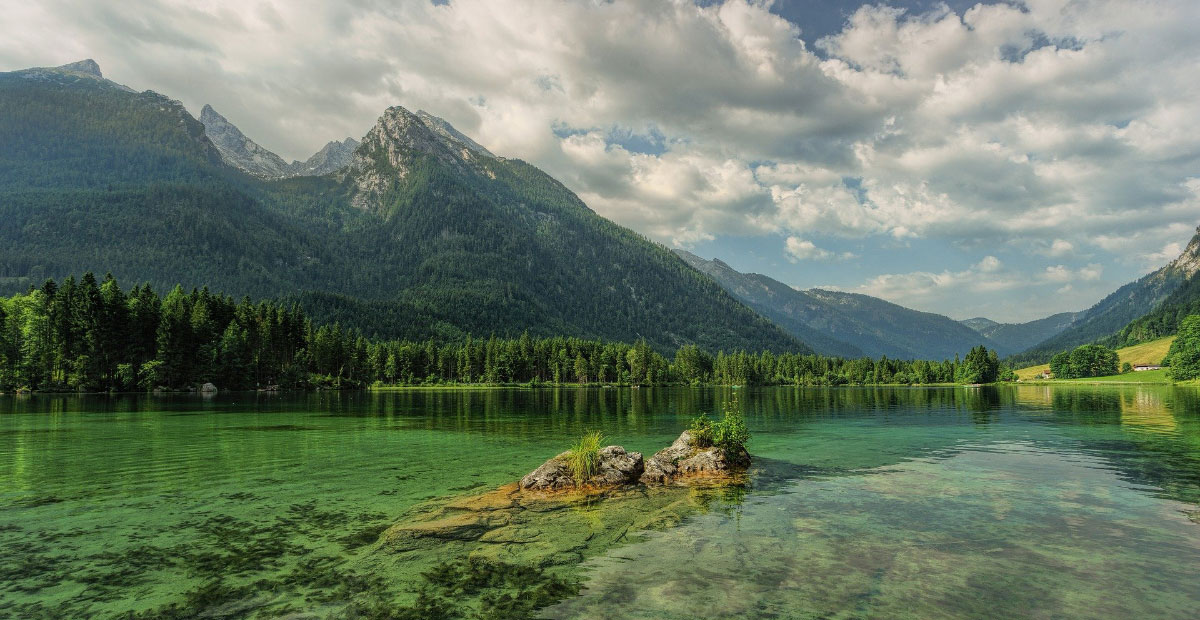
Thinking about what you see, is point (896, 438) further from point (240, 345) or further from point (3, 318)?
point (3, 318)

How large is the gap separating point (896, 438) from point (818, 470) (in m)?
23.3

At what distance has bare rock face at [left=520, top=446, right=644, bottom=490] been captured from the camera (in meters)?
25.3

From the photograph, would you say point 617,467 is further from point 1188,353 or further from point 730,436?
point 1188,353

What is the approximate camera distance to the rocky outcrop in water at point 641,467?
25656mm

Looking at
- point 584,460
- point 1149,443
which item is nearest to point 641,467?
point 584,460

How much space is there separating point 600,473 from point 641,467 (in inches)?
119

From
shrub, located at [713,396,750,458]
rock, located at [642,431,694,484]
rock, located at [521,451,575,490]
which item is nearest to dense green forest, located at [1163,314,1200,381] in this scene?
shrub, located at [713,396,750,458]

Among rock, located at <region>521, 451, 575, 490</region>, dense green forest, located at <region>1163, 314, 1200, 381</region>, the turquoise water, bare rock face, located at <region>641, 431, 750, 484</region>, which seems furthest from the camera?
dense green forest, located at <region>1163, 314, 1200, 381</region>

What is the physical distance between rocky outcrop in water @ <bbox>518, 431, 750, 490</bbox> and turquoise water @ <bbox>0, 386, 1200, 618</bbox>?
6.67 feet

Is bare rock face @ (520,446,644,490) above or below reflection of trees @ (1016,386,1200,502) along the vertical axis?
above

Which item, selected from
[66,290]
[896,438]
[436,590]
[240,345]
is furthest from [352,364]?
[436,590]

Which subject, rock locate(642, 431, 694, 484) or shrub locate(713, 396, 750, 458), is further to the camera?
shrub locate(713, 396, 750, 458)

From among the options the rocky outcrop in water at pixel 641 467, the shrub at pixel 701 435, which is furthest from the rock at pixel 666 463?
the shrub at pixel 701 435

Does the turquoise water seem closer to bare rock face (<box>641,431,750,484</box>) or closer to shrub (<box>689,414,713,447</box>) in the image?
bare rock face (<box>641,431,750,484</box>)
